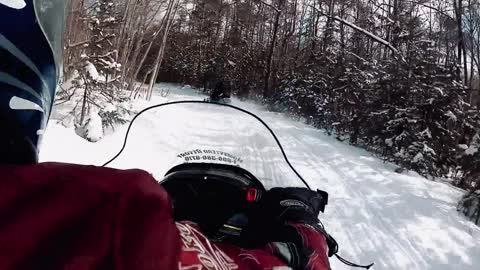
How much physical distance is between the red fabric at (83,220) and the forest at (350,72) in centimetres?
451

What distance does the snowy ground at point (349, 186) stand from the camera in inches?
74.6

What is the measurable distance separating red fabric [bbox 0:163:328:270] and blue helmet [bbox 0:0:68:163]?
0.36 feet

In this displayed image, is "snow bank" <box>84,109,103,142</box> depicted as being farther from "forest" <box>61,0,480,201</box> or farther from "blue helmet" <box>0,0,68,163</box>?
"blue helmet" <box>0,0,68,163</box>

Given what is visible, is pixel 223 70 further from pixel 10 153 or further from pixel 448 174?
pixel 10 153

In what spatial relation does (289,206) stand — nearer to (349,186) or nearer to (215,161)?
(215,161)

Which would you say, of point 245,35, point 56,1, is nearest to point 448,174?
point 56,1

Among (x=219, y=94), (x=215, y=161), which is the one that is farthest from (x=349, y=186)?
(x=215, y=161)

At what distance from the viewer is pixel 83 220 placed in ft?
1.66

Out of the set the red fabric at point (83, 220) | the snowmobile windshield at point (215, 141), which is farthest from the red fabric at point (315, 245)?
the red fabric at point (83, 220)

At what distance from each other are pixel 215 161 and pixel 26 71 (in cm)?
100

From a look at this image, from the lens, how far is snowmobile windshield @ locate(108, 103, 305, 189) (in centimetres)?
173

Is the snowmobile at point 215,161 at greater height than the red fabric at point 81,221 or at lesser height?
lesser

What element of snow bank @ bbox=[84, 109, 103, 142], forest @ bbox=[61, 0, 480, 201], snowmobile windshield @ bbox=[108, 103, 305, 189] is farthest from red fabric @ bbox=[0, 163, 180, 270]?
snow bank @ bbox=[84, 109, 103, 142]

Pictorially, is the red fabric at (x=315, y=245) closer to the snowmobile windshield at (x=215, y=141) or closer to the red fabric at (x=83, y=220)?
the snowmobile windshield at (x=215, y=141)
